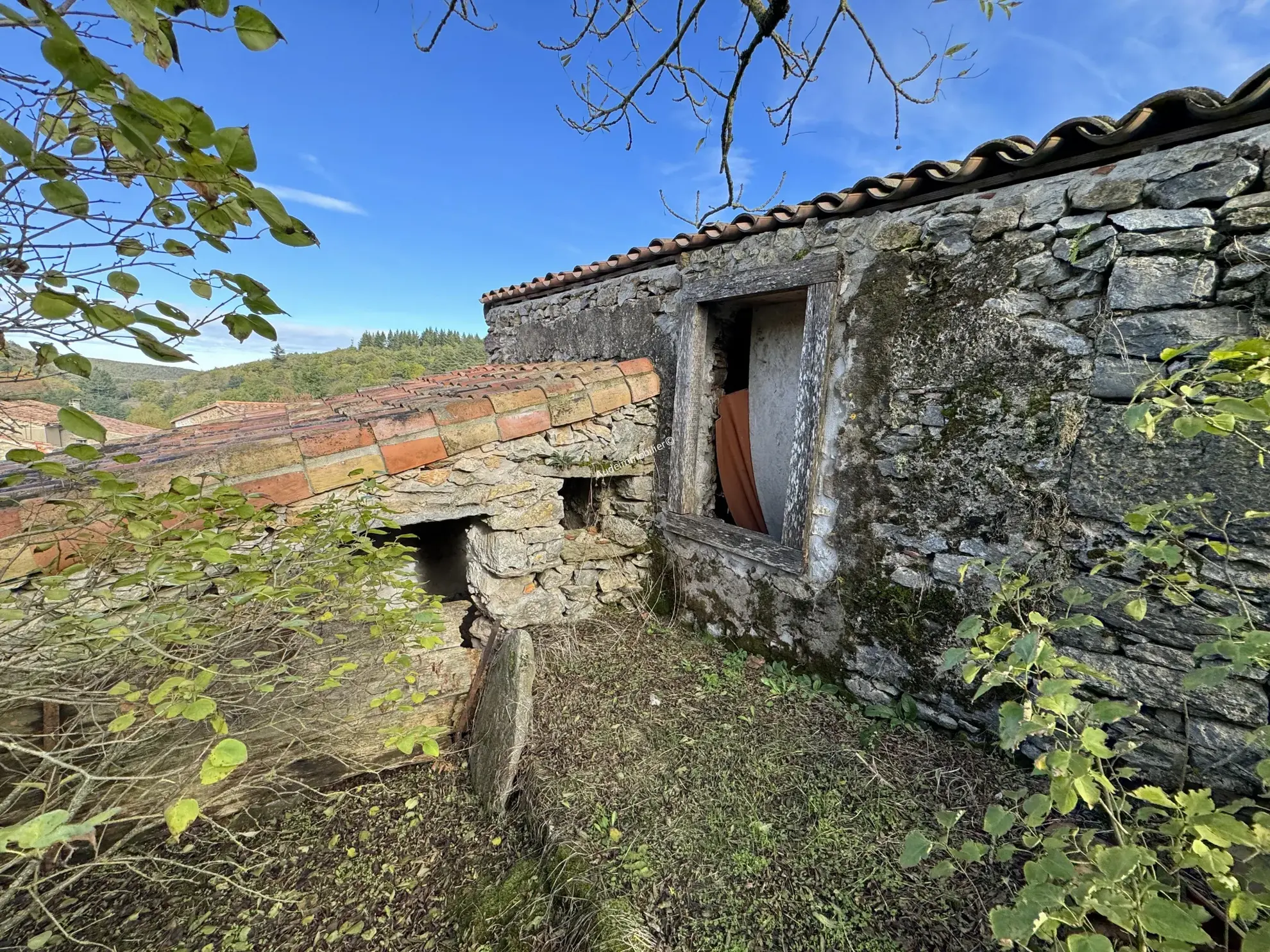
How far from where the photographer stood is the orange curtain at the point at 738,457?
3.84 m

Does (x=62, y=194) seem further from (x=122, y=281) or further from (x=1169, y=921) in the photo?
(x=1169, y=921)

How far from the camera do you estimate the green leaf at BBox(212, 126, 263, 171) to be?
856 mm

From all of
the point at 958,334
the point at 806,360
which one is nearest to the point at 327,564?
the point at 806,360

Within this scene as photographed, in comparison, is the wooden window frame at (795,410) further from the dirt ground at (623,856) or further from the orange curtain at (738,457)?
the dirt ground at (623,856)

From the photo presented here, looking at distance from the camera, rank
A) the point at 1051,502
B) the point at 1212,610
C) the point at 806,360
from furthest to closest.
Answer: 1. the point at 806,360
2. the point at 1051,502
3. the point at 1212,610

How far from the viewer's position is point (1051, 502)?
2152mm

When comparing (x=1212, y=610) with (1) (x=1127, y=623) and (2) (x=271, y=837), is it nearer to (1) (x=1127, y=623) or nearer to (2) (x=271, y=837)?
(1) (x=1127, y=623)

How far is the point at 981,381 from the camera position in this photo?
2314mm

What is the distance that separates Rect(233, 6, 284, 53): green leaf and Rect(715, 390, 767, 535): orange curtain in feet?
10.6

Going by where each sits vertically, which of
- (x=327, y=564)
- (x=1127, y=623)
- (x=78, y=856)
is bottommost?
(x=78, y=856)

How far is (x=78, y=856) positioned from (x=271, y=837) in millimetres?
624

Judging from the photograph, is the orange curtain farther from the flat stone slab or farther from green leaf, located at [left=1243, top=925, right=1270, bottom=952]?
green leaf, located at [left=1243, top=925, right=1270, bottom=952]

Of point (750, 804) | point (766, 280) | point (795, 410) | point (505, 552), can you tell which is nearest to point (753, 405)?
point (795, 410)

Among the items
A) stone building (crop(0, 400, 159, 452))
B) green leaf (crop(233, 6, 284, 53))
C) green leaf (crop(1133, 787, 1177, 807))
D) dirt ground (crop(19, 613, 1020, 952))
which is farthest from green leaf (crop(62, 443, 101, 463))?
green leaf (crop(1133, 787, 1177, 807))
